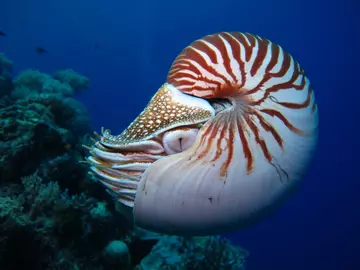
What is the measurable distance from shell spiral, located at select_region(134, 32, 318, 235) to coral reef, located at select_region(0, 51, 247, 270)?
1.37 m

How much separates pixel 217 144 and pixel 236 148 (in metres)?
0.11

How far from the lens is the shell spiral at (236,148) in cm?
167

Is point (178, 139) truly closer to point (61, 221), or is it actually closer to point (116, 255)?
point (61, 221)

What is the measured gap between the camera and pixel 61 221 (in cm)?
290

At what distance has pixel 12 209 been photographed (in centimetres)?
263

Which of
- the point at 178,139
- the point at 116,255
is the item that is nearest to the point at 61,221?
the point at 116,255

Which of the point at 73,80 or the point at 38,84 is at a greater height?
the point at 73,80

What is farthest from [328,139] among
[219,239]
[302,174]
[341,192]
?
[302,174]

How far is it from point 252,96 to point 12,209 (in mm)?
2345

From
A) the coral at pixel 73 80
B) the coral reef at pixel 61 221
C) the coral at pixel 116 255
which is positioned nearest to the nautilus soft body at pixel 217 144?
the coral reef at pixel 61 221

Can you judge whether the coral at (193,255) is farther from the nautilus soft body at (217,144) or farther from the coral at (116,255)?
the nautilus soft body at (217,144)

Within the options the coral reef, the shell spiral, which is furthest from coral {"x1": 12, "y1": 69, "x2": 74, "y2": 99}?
the shell spiral

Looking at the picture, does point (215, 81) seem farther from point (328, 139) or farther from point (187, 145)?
point (328, 139)

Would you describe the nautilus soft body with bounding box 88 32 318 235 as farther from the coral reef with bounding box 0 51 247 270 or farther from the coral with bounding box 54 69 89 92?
the coral with bounding box 54 69 89 92
